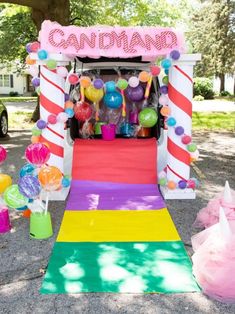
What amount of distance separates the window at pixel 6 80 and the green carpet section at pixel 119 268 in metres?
43.8

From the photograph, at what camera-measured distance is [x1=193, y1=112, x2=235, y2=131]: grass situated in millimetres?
15831

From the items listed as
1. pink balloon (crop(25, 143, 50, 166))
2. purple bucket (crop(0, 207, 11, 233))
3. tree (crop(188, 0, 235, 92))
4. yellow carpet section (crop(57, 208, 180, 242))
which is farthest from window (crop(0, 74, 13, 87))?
purple bucket (crop(0, 207, 11, 233))

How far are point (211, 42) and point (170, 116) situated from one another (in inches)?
1273

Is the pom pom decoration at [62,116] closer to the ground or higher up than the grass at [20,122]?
higher up

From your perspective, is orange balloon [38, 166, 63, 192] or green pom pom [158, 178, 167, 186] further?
green pom pom [158, 178, 167, 186]

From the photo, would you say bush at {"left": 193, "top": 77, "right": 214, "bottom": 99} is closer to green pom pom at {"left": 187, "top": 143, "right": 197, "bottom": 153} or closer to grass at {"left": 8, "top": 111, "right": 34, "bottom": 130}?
grass at {"left": 8, "top": 111, "right": 34, "bottom": 130}

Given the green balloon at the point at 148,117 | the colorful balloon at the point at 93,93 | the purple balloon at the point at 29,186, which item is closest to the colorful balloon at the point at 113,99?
the colorful balloon at the point at 93,93

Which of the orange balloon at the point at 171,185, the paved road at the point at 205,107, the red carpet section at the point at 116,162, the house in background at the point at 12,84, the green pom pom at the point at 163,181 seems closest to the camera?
the orange balloon at the point at 171,185

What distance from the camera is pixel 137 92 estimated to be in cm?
838

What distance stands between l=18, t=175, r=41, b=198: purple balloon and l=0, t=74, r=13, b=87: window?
4331cm

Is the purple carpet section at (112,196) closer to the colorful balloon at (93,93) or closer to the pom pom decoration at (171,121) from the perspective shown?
the pom pom decoration at (171,121)

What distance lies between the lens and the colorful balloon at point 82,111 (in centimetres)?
814

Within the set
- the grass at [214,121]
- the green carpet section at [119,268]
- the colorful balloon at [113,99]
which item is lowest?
the grass at [214,121]

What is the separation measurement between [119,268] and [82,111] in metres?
4.36
